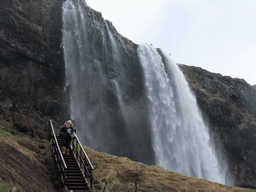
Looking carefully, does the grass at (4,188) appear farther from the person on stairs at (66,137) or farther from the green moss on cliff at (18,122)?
the green moss on cliff at (18,122)

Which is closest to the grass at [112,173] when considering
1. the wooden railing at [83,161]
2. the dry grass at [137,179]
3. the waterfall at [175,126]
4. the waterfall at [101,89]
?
the dry grass at [137,179]

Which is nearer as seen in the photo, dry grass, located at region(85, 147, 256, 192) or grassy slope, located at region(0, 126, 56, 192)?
grassy slope, located at region(0, 126, 56, 192)

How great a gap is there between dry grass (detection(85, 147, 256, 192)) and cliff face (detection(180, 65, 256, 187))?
2893cm

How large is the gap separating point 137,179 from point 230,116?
114 ft

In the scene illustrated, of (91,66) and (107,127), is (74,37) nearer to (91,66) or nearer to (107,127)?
(91,66)

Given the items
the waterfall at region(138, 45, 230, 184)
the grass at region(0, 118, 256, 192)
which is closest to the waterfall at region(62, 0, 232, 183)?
the waterfall at region(138, 45, 230, 184)

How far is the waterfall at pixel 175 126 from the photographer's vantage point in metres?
30.0

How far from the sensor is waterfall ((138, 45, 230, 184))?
2999 centimetres

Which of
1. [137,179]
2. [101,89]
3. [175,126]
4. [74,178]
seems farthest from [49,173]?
[175,126]

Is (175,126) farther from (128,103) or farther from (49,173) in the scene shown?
(49,173)

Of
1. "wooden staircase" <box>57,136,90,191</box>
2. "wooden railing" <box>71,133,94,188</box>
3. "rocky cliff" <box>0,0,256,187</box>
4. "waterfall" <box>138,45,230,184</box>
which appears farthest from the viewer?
"waterfall" <box>138,45,230,184</box>

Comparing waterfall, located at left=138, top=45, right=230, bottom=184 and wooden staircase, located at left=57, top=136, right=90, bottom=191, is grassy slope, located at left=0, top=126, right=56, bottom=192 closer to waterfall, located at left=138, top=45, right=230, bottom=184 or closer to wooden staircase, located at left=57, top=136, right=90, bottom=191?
wooden staircase, located at left=57, top=136, right=90, bottom=191

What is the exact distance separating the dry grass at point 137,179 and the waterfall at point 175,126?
17599mm

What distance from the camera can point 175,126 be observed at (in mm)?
31594
